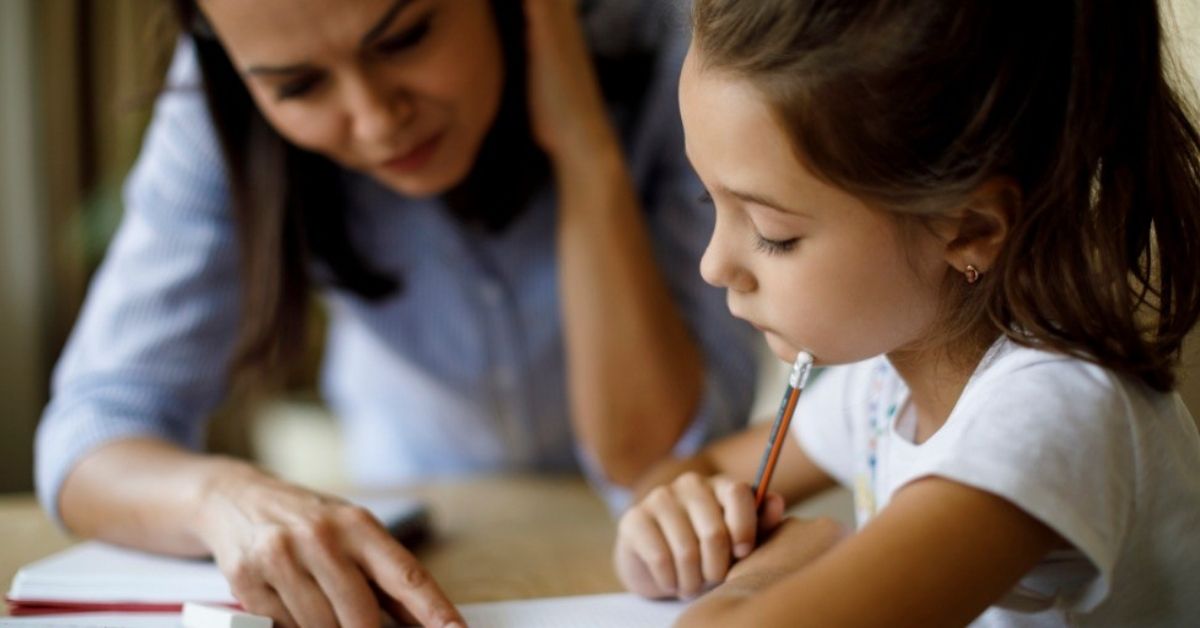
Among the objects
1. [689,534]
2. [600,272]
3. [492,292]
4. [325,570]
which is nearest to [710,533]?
[689,534]

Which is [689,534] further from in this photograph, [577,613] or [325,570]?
[325,570]

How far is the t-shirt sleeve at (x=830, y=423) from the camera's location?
877mm

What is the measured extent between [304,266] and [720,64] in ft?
2.32

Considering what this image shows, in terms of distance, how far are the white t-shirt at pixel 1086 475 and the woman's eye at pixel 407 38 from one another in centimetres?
55

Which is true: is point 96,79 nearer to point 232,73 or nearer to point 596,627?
point 232,73

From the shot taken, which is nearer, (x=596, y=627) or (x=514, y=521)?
(x=596, y=627)

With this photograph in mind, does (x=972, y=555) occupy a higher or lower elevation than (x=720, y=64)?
lower

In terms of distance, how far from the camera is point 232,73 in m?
1.14

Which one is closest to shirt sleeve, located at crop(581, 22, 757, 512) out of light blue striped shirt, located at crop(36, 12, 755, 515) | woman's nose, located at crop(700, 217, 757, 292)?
light blue striped shirt, located at crop(36, 12, 755, 515)

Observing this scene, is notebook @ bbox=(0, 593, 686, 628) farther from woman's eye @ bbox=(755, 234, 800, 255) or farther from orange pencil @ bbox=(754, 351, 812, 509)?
woman's eye @ bbox=(755, 234, 800, 255)

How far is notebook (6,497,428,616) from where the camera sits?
819 millimetres

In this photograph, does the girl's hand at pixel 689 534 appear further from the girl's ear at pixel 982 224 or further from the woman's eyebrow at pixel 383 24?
the woman's eyebrow at pixel 383 24

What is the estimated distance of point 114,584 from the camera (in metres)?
0.85

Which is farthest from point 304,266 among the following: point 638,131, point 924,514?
point 924,514
